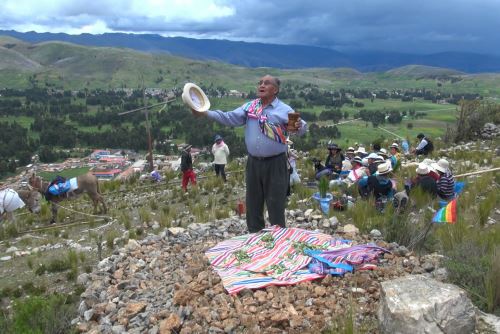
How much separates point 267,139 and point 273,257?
147 cm

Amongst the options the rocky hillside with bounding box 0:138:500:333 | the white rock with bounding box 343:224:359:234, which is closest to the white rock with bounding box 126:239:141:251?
the rocky hillside with bounding box 0:138:500:333

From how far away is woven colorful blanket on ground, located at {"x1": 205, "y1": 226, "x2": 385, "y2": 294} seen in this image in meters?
4.66

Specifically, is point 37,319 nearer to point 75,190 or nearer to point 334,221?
point 334,221

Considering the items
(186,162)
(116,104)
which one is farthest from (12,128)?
(186,162)

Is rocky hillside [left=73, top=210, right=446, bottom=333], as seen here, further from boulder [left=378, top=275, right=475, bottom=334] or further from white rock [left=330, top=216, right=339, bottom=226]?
white rock [left=330, top=216, right=339, bottom=226]

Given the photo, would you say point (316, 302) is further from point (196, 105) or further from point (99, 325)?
point (196, 105)

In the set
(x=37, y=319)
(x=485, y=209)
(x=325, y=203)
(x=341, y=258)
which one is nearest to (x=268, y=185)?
(x=341, y=258)

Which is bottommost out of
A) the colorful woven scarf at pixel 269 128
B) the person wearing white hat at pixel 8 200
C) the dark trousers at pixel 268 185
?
the person wearing white hat at pixel 8 200

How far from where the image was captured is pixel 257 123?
5.57 metres

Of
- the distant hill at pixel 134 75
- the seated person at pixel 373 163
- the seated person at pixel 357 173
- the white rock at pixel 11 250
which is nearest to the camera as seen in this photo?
the white rock at pixel 11 250

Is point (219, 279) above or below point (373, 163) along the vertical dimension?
below

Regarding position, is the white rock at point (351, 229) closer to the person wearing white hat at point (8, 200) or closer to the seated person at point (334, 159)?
the seated person at point (334, 159)

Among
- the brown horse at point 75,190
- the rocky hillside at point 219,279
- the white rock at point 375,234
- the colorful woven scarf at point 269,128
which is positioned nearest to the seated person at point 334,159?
the rocky hillside at point 219,279

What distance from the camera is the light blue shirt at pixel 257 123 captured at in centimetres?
550
